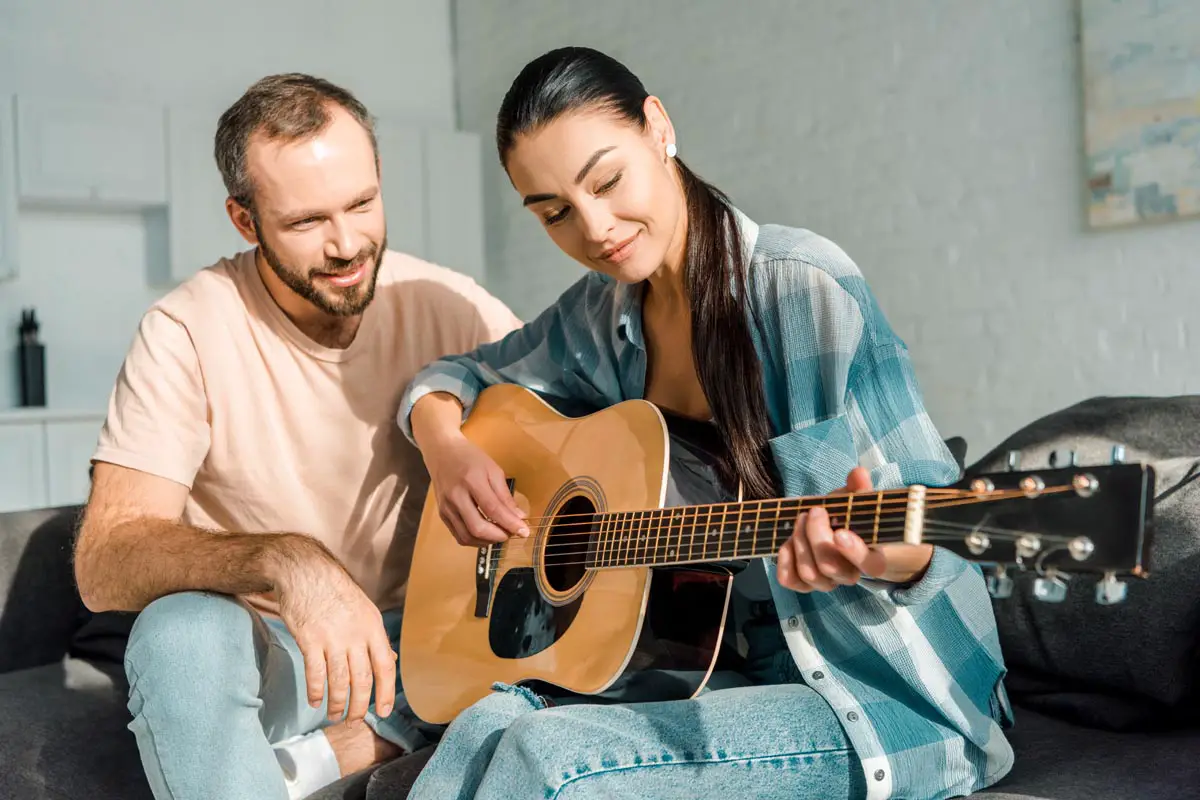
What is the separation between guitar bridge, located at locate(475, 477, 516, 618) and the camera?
156cm

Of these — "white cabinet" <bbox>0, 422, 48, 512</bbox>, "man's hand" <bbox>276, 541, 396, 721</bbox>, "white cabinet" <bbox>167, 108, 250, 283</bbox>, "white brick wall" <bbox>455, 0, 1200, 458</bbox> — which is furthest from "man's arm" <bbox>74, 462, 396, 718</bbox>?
"white cabinet" <bbox>167, 108, 250, 283</bbox>

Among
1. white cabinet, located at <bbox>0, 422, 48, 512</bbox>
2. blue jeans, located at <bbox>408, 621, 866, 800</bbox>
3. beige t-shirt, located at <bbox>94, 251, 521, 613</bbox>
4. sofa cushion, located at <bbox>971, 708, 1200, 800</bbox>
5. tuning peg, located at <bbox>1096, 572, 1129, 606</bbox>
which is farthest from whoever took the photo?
white cabinet, located at <bbox>0, 422, 48, 512</bbox>

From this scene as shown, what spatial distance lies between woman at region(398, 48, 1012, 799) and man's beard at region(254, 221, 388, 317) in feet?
1.48

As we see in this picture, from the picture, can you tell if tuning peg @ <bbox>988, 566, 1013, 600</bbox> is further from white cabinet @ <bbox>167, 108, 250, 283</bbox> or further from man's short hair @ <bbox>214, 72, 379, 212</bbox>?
white cabinet @ <bbox>167, 108, 250, 283</bbox>

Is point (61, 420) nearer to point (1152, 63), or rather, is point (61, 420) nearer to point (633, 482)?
point (633, 482)

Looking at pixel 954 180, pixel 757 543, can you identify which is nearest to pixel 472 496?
pixel 757 543

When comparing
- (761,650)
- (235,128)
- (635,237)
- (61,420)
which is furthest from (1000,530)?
(61,420)

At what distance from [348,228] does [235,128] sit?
0.78 ft

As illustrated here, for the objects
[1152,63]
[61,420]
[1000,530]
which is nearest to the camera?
[1000,530]

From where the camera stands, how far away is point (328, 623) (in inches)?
50.6

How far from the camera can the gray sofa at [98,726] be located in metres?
1.31

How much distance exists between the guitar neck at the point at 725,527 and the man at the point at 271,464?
30 centimetres

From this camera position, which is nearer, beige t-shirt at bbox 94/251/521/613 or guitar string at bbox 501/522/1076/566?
guitar string at bbox 501/522/1076/566

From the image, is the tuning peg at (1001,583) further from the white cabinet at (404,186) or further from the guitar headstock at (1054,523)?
the white cabinet at (404,186)
